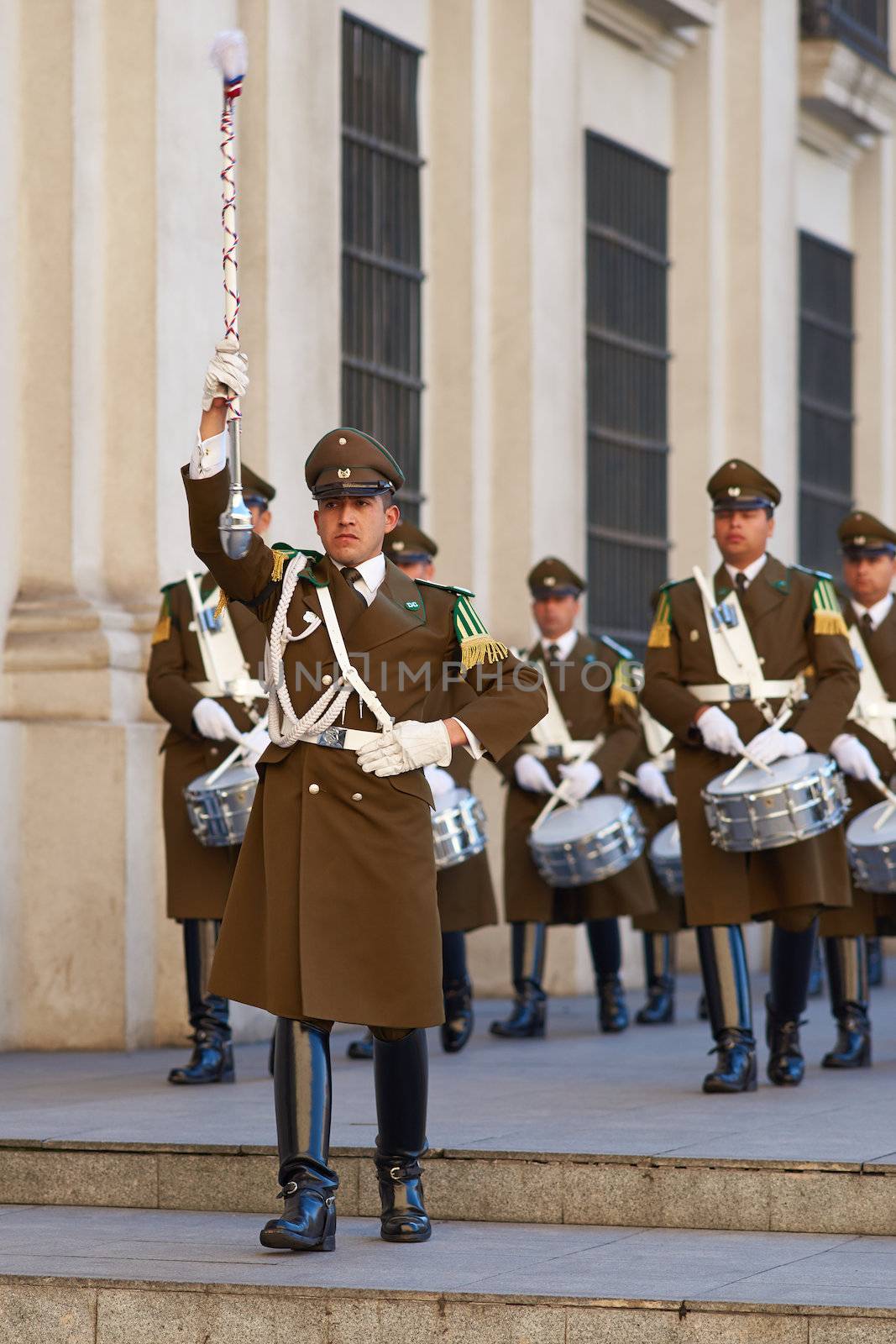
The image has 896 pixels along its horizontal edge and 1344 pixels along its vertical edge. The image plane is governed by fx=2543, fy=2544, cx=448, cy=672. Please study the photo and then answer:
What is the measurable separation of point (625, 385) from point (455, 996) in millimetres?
7154

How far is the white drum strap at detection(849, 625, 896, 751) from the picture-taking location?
424 inches

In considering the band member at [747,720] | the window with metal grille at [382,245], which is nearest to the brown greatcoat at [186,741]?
the band member at [747,720]

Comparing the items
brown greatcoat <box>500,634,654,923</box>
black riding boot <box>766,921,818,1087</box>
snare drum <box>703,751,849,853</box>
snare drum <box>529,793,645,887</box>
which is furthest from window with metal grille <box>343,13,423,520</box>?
snare drum <box>703,751,849,853</box>

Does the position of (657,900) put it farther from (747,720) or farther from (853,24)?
(853,24)

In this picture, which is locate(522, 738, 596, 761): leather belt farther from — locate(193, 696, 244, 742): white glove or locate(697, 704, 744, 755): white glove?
locate(697, 704, 744, 755): white glove

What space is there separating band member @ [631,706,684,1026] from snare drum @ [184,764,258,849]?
3487 mm

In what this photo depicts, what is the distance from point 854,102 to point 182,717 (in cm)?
1203

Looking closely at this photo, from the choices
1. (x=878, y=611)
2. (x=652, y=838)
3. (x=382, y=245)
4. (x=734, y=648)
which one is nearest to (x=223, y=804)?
(x=734, y=648)

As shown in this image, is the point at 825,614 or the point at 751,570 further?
the point at 751,570

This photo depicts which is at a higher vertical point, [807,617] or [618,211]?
[618,211]

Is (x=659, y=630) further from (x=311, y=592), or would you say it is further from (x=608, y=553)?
(x=608, y=553)

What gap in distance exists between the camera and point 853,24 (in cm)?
1983

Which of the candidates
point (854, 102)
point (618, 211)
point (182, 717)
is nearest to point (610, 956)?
point (182, 717)

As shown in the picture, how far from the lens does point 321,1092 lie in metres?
6.32
